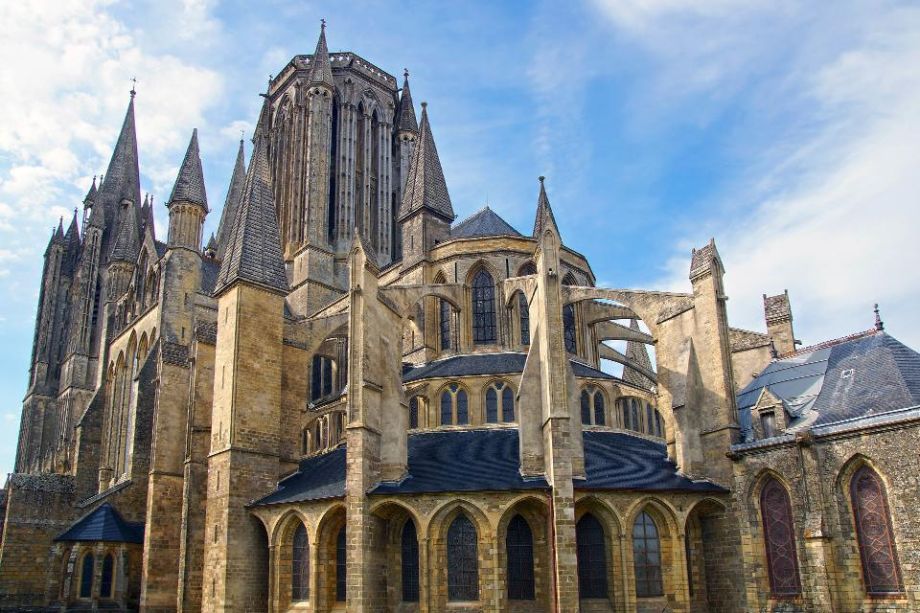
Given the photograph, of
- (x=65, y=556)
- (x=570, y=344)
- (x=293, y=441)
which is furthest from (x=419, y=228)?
(x=65, y=556)

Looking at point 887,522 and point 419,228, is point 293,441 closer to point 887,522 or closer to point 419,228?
point 419,228

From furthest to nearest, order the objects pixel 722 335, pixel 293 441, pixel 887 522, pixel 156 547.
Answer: pixel 156 547, pixel 293 441, pixel 722 335, pixel 887 522

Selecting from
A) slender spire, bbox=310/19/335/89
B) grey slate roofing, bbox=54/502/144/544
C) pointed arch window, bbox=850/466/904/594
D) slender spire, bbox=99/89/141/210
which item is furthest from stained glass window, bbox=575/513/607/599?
slender spire, bbox=99/89/141/210

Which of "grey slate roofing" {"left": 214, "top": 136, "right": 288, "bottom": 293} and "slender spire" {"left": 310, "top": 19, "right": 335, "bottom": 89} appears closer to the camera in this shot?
"grey slate roofing" {"left": 214, "top": 136, "right": 288, "bottom": 293}

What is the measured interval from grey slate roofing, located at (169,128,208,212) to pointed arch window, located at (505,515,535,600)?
23012mm

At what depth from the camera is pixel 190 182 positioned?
36.4m

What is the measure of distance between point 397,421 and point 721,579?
971cm

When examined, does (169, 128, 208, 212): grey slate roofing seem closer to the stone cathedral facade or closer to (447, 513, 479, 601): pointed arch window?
the stone cathedral facade

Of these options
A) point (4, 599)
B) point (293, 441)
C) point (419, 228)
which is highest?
point (419, 228)

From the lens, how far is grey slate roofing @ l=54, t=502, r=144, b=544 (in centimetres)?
2928

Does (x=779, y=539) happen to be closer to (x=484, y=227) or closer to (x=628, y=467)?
(x=628, y=467)

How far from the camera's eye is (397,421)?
22453mm

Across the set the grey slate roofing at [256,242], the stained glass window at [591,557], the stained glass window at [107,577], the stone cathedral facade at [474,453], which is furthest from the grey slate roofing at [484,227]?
the stained glass window at [107,577]

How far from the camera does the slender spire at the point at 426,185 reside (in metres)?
31.7
